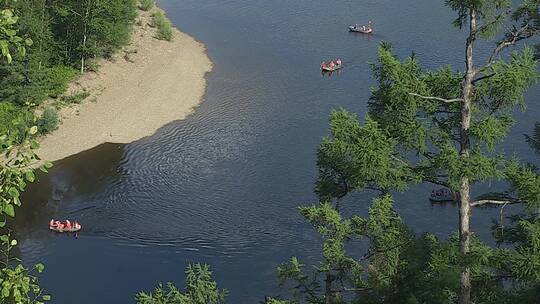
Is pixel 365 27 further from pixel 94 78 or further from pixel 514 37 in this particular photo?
pixel 514 37

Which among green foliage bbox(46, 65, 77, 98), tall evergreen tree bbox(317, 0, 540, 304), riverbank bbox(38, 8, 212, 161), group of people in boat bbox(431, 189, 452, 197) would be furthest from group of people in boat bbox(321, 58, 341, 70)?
tall evergreen tree bbox(317, 0, 540, 304)

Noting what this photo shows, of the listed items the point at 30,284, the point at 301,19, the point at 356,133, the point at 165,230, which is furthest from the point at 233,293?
the point at 301,19

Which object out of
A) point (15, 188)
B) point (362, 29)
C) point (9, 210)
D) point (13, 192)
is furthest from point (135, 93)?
point (9, 210)

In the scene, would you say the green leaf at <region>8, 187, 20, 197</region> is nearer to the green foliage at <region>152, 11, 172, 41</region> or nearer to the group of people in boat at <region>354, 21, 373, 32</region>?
the green foliage at <region>152, 11, 172, 41</region>

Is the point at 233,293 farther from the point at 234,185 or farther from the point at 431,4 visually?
the point at 431,4

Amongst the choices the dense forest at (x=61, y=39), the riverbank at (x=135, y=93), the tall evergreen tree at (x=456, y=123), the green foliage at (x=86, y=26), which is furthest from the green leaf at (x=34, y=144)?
the green foliage at (x=86, y=26)

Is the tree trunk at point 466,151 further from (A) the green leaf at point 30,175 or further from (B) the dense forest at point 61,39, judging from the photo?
(B) the dense forest at point 61,39
